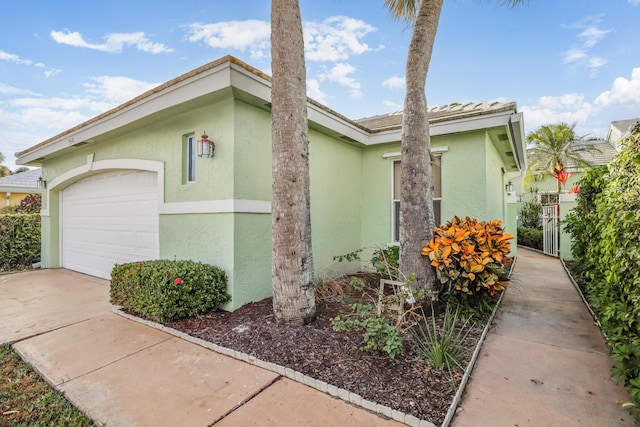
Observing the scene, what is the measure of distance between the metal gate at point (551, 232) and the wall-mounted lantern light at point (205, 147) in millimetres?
11386

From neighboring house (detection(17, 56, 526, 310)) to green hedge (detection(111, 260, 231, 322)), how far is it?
0.29m

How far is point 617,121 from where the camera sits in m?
19.6

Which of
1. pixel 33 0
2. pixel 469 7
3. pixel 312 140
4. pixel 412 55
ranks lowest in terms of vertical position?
pixel 312 140

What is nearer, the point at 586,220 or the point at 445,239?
the point at 445,239

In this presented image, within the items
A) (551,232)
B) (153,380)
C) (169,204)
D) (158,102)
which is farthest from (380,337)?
(551,232)

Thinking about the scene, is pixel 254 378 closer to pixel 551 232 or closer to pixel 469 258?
pixel 469 258

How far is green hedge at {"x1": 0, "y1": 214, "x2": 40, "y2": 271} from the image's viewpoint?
9.18m

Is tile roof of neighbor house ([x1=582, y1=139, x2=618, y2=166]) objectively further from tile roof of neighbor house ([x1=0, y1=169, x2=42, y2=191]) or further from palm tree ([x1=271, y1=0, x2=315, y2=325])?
tile roof of neighbor house ([x1=0, y1=169, x2=42, y2=191])

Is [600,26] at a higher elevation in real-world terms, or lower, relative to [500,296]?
higher

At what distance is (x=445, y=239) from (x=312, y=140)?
3355 millimetres

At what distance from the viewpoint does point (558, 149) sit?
1772 cm

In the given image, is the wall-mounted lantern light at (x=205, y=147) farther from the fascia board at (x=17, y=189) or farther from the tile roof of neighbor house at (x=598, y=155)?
the tile roof of neighbor house at (x=598, y=155)

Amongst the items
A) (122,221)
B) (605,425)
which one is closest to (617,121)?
(605,425)

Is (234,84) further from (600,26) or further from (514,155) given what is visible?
(600,26)
